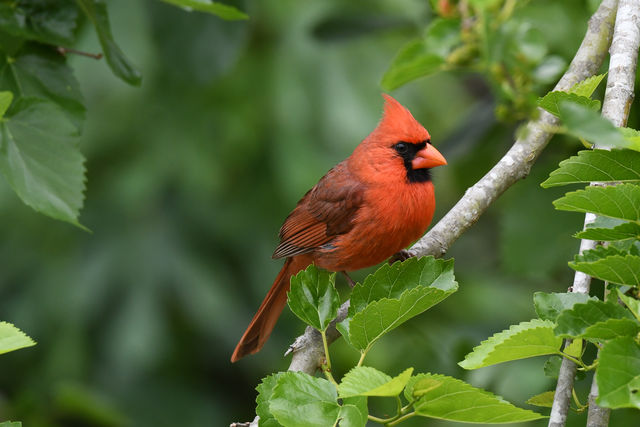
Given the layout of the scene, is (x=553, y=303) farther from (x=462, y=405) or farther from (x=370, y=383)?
(x=370, y=383)

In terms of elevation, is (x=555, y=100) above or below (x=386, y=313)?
above

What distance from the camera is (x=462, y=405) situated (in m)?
1.22

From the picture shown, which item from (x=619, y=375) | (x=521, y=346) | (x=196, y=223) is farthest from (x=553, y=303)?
Result: (x=196, y=223)

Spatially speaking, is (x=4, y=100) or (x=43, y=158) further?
(x=43, y=158)

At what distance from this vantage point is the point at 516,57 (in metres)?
1.23

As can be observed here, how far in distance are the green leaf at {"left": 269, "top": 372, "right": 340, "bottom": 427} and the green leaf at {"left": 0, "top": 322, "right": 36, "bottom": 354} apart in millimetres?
394

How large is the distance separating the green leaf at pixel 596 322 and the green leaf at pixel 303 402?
36 centimetres

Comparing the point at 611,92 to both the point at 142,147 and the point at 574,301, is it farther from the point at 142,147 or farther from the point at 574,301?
the point at 142,147

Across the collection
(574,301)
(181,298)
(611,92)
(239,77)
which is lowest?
(181,298)

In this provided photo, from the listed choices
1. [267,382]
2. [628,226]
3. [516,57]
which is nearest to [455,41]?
[516,57]

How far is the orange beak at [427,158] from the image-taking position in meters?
2.54

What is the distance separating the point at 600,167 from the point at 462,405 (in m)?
0.46

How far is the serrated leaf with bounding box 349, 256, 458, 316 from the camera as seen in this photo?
142 centimetres

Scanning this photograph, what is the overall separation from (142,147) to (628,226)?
13.1ft
